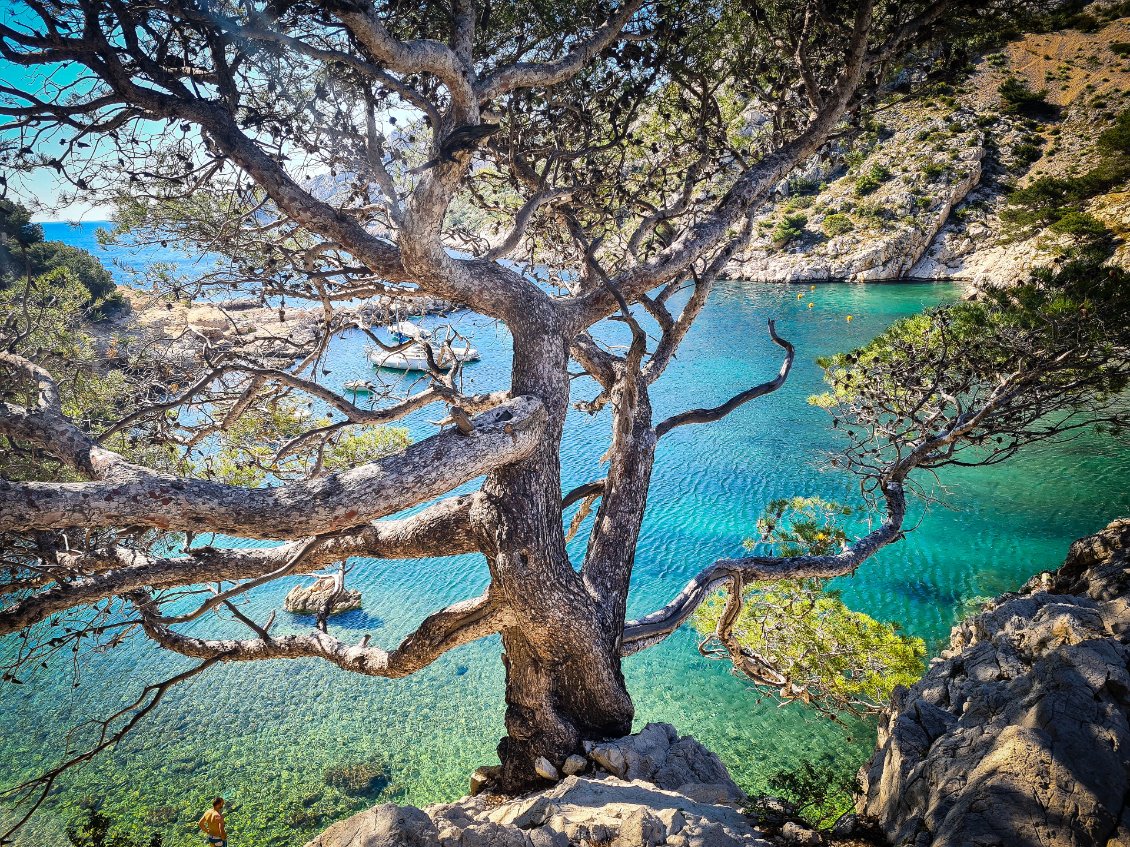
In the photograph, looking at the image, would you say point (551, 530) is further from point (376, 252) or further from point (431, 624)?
point (376, 252)

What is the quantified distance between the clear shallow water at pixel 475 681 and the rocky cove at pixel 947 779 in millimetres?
4665

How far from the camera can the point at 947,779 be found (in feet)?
7.97

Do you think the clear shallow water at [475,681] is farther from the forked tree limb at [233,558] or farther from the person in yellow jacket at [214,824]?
the forked tree limb at [233,558]

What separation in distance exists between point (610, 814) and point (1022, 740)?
6.27ft

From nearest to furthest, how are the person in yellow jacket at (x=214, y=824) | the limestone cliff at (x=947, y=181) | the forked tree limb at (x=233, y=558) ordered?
1. the forked tree limb at (x=233, y=558)
2. the person in yellow jacket at (x=214, y=824)
3. the limestone cliff at (x=947, y=181)

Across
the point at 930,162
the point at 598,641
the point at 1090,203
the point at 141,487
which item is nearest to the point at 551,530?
the point at 598,641

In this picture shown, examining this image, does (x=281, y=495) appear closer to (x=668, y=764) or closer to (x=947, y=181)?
(x=668, y=764)

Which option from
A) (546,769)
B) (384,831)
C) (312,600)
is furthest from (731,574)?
(312,600)

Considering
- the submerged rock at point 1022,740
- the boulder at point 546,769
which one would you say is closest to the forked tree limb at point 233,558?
the boulder at point 546,769

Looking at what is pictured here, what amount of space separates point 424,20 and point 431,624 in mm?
4262

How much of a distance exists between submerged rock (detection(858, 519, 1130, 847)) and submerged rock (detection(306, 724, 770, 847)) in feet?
2.61

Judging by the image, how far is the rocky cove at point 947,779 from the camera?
2.13 meters

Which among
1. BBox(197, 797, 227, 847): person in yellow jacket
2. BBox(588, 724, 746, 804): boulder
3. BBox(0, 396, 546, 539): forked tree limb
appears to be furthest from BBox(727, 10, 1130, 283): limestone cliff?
BBox(197, 797, 227, 847): person in yellow jacket

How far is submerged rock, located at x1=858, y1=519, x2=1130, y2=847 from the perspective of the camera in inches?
81.7
